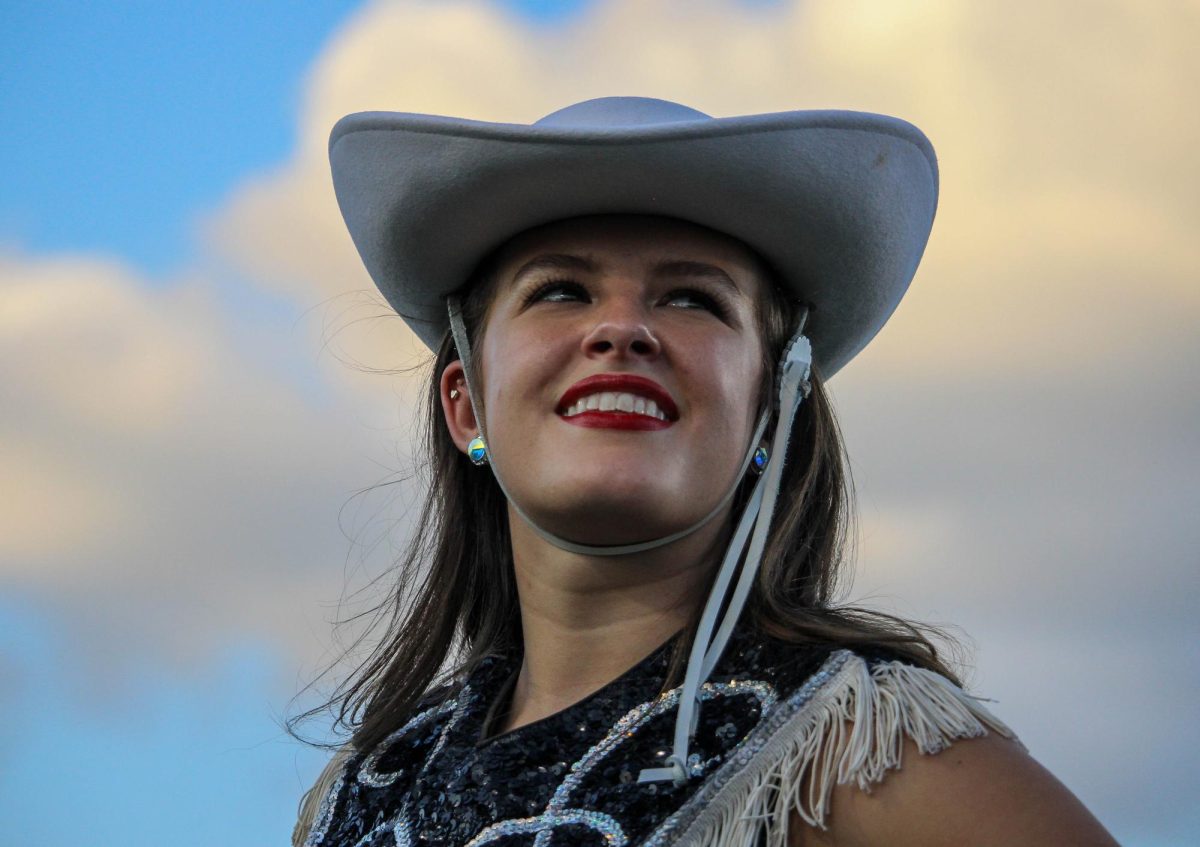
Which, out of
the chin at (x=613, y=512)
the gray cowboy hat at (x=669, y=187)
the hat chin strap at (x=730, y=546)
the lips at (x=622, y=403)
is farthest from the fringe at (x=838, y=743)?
the gray cowboy hat at (x=669, y=187)

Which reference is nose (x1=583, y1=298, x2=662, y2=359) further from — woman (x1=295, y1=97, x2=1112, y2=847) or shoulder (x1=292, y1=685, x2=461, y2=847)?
shoulder (x1=292, y1=685, x2=461, y2=847)

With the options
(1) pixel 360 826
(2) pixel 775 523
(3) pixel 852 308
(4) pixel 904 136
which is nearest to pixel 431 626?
(1) pixel 360 826

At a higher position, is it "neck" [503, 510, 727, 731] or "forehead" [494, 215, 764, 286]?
"forehead" [494, 215, 764, 286]

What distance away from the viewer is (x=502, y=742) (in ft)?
9.96

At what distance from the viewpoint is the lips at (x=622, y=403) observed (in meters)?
2.95

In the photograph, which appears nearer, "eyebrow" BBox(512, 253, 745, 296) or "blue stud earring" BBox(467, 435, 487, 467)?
"eyebrow" BBox(512, 253, 745, 296)

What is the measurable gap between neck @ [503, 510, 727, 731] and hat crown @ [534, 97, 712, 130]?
2.68 feet

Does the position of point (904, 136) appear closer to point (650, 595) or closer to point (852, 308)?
point (852, 308)

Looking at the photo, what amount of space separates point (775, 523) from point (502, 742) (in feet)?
2.32

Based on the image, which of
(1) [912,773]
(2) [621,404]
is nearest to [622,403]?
(2) [621,404]

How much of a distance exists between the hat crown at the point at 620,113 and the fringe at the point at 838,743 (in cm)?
118

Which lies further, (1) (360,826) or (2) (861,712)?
(1) (360,826)

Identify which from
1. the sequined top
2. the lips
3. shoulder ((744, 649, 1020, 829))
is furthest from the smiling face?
shoulder ((744, 649, 1020, 829))

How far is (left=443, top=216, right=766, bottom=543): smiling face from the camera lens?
296cm
